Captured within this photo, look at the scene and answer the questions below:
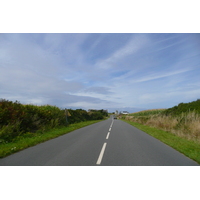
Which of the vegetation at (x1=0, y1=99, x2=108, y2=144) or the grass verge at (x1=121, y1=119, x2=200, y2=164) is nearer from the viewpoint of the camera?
the grass verge at (x1=121, y1=119, x2=200, y2=164)

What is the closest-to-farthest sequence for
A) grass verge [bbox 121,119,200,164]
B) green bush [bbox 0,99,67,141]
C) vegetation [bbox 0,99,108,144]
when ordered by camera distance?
grass verge [bbox 121,119,200,164] < vegetation [bbox 0,99,108,144] < green bush [bbox 0,99,67,141]

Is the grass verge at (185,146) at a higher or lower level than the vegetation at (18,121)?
lower

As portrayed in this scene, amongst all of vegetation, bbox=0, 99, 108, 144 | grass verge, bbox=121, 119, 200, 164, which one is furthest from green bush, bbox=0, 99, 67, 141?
grass verge, bbox=121, 119, 200, 164

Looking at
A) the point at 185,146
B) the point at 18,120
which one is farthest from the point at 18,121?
the point at 185,146

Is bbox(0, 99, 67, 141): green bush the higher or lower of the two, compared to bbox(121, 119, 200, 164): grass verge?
higher

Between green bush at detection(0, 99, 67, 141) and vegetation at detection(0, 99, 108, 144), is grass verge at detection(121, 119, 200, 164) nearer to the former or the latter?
vegetation at detection(0, 99, 108, 144)

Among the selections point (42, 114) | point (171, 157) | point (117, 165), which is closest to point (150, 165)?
point (117, 165)

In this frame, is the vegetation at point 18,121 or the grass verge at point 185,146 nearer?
the grass verge at point 185,146

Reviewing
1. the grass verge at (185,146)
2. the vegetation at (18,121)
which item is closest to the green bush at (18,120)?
the vegetation at (18,121)

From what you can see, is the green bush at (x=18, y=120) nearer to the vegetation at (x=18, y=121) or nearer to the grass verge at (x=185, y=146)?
the vegetation at (x=18, y=121)

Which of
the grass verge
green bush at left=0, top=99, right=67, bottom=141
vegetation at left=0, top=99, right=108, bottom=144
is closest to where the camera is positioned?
the grass verge

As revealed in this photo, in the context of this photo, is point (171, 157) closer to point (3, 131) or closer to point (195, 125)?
A: point (195, 125)

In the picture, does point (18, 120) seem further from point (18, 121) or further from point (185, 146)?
point (185, 146)
